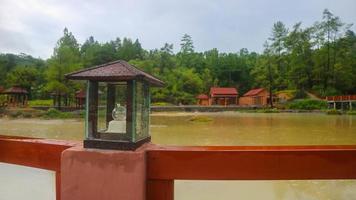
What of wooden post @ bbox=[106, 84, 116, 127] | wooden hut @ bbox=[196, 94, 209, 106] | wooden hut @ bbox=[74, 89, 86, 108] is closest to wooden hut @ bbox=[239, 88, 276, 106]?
wooden hut @ bbox=[196, 94, 209, 106]

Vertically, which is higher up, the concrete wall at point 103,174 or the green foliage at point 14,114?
the concrete wall at point 103,174

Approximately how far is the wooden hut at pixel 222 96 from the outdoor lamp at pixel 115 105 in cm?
4850

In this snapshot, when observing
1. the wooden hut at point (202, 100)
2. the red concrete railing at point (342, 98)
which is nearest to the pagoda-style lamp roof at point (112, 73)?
the red concrete railing at point (342, 98)

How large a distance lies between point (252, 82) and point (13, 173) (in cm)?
5510

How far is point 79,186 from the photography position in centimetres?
182

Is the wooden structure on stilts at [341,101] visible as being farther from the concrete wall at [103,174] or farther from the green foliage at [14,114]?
the concrete wall at [103,174]

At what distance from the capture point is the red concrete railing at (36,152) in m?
2.03

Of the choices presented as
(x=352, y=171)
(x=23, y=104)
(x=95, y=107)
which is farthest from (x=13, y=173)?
(x=23, y=104)

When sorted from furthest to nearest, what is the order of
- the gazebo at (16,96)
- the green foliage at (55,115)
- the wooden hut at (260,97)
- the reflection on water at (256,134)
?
1. the wooden hut at (260,97)
2. the gazebo at (16,96)
3. the green foliage at (55,115)
4. the reflection on water at (256,134)

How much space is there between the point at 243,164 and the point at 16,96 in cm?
4343

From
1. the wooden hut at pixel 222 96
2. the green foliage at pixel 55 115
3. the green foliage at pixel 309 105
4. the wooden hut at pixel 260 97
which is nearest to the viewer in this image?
the green foliage at pixel 55 115

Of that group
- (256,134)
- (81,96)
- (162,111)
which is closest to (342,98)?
(162,111)

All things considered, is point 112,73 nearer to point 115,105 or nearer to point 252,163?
point 115,105

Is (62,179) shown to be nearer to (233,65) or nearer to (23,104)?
(23,104)
